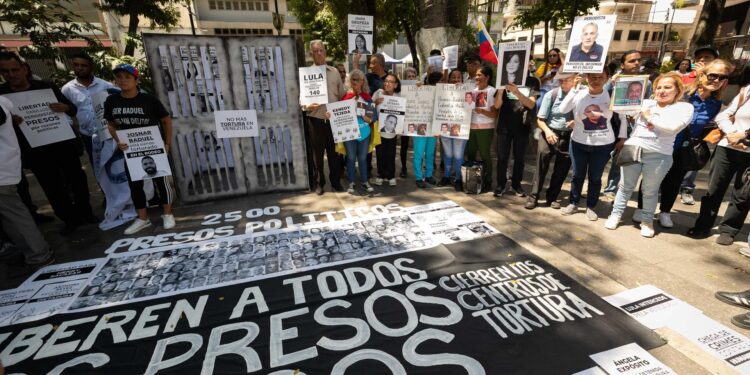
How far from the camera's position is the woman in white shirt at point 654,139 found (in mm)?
3574

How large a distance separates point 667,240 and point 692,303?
4.60ft

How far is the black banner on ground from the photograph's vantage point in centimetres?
230

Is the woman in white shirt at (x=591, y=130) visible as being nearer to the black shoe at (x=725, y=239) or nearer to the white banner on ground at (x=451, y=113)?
the black shoe at (x=725, y=239)

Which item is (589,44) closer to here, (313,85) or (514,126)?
(514,126)

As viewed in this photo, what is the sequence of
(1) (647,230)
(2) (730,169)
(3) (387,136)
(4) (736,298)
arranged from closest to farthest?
(4) (736,298) → (2) (730,169) → (1) (647,230) → (3) (387,136)

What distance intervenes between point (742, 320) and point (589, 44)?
2.85 m

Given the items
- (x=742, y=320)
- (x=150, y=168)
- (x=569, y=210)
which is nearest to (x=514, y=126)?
(x=569, y=210)

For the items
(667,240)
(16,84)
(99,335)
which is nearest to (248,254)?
(99,335)

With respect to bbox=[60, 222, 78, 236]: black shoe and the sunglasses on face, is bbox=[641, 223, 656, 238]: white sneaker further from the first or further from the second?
bbox=[60, 222, 78, 236]: black shoe

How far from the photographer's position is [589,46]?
3.74 m

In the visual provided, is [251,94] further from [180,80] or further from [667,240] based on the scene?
[667,240]

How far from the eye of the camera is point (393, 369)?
7.30ft

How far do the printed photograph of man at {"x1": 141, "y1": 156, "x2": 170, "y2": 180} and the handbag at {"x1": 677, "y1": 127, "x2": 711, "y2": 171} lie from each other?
253 inches

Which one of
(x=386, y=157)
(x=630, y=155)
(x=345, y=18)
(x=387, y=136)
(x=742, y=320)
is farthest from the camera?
(x=345, y=18)
